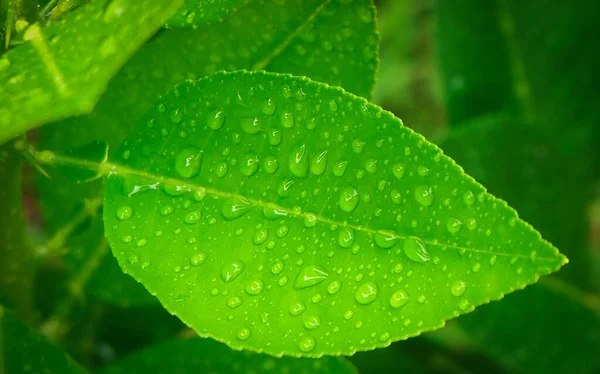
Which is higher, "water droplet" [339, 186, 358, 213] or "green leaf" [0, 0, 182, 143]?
"green leaf" [0, 0, 182, 143]

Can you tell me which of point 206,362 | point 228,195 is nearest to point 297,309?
point 228,195

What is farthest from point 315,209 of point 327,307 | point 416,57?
point 416,57

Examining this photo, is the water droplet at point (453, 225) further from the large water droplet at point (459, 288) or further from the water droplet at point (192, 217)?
the water droplet at point (192, 217)

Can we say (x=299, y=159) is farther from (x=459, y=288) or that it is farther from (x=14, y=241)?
(x=14, y=241)

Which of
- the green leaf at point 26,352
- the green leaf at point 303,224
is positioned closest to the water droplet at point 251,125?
the green leaf at point 303,224

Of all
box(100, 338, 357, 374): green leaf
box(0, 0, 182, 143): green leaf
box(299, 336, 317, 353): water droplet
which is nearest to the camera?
box(0, 0, 182, 143): green leaf

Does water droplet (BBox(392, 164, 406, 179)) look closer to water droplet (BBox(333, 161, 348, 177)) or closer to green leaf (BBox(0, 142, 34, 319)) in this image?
water droplet (BBox(333, 161, 348, 177))

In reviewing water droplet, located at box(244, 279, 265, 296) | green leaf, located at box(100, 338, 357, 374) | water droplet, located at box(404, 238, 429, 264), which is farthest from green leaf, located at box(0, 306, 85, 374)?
water droplet, located at box(404, 238, 429, 264)
